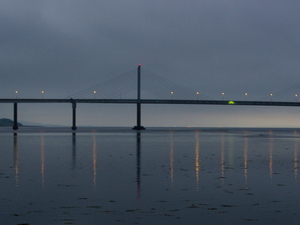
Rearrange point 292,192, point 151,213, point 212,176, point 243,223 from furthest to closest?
point 212,176
point 292,192
point 151,213
point 243,223

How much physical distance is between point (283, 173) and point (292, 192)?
5.74m

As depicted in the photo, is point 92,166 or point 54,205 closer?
point 54,205

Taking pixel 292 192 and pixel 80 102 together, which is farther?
pixel 80 102

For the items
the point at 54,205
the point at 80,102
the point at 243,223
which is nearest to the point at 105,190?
the point at 54,205

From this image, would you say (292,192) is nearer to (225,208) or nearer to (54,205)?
(225,208)

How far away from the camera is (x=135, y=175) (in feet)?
61.7

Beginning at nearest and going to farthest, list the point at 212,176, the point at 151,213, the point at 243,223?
the point at 243,223, the point at 151,213, the point at 212,176

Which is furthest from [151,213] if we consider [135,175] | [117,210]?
[135,175]

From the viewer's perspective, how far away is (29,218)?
34.2 feet

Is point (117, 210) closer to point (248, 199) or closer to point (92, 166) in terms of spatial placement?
point (248, 199)

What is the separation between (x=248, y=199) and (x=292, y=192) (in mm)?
2212

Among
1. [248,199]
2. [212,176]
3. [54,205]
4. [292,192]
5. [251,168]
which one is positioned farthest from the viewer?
[251,168]

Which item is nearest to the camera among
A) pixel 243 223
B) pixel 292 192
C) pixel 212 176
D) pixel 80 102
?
pixel 243 223

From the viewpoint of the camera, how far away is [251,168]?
22047 mm
